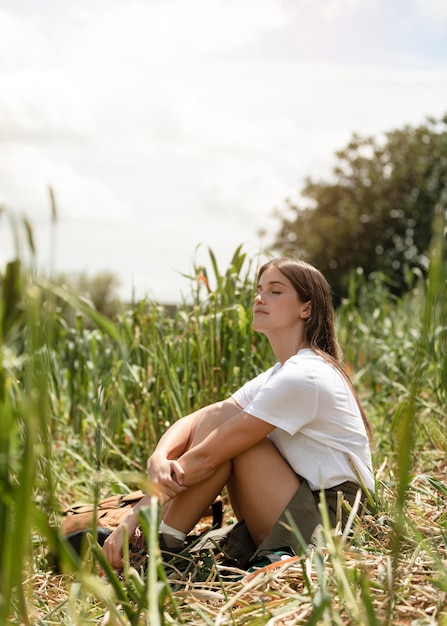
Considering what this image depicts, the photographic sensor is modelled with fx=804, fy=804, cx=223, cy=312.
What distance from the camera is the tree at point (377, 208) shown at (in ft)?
68.5

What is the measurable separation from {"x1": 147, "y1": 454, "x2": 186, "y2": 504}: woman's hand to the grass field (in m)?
0.14

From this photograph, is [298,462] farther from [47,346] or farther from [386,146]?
[386,146]

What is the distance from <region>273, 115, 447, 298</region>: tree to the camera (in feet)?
68.5

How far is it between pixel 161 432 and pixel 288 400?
136cm

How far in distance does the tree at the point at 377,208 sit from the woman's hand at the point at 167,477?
1845 cm

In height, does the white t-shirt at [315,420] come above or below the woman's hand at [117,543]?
above

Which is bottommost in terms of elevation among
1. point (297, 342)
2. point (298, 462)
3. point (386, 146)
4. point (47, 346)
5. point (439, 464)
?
point (439, 464)

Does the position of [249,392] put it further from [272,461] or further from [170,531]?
[170,531]

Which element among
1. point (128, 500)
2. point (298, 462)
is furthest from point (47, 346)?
point (128, 500)

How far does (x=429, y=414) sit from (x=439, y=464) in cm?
48

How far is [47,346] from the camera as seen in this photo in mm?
1112

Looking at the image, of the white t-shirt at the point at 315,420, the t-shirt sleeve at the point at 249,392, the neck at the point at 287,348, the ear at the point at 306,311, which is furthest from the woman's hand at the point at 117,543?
the ear at the point at 306,311

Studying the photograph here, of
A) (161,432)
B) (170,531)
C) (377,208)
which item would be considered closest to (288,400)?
(170,531)

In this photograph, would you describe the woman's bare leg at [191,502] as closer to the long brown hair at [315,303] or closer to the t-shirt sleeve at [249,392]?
the t-shirt sleeve at [249,392]
